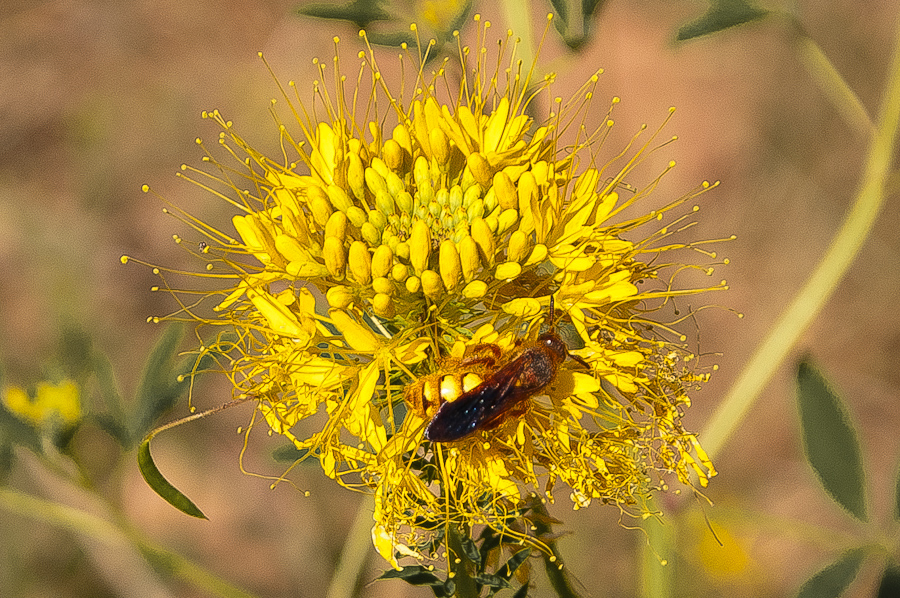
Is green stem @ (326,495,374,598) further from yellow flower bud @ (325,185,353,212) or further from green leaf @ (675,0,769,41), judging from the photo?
green leaf @ (675,0,769,41)

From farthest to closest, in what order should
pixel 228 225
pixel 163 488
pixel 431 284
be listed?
pixel 228 225
pixel 431 284
pixel 163 488

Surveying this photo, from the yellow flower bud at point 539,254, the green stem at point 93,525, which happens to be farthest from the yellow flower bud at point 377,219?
the green stem at point 93,525

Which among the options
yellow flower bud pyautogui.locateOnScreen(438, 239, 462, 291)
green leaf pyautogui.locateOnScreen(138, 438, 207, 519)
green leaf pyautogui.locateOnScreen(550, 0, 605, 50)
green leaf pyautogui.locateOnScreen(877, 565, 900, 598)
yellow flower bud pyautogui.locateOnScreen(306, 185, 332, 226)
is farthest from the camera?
green leaf pyautogui.locateOnScreen(550, 0, 605, 50)

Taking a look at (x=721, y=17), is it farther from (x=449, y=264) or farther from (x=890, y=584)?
(x=890, y=584)

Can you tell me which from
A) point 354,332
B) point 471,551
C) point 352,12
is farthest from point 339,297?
point 352,12

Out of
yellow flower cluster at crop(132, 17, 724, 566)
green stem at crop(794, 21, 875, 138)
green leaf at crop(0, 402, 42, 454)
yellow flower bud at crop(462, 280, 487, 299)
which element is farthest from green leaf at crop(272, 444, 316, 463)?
green stem at crop(794, 21, 875, 138)

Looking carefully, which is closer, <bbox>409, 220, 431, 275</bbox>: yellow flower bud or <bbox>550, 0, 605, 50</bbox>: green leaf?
<bbox>409, 220, 431, 275</bbox>: yellow flower bud

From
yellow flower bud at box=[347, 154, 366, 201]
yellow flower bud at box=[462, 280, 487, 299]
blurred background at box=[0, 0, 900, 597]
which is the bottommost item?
blurred background at box=[0, 0, 900, 597]
